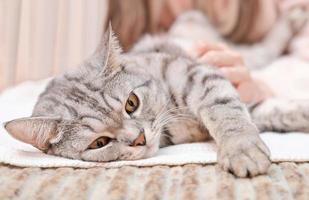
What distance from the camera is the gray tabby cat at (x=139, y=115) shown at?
0.97 meters

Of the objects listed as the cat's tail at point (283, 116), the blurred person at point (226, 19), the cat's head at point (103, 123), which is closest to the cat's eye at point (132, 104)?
the cat's head at point (103, 123)

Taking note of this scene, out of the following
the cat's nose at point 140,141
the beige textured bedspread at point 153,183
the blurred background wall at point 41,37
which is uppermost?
the blurred background wall at point 41,37

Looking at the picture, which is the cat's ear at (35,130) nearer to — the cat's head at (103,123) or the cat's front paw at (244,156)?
the cat's head at (103,123)

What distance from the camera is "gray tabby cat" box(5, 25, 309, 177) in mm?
966

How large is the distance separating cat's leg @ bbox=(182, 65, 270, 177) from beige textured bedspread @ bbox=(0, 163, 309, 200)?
27 mm

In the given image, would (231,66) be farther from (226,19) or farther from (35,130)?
(35,130)

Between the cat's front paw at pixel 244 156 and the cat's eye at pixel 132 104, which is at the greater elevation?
the cat's eye at pixel 132 104

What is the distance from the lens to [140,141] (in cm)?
101

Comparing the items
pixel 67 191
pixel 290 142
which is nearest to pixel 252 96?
Answer: pixel 290 142

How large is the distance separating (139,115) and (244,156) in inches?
11.1

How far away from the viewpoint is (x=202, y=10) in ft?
6.93

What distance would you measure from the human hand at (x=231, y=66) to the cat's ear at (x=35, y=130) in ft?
1.97

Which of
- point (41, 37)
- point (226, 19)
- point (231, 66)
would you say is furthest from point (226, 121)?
point (226, 19)

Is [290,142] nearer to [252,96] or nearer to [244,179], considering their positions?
[244,179]
